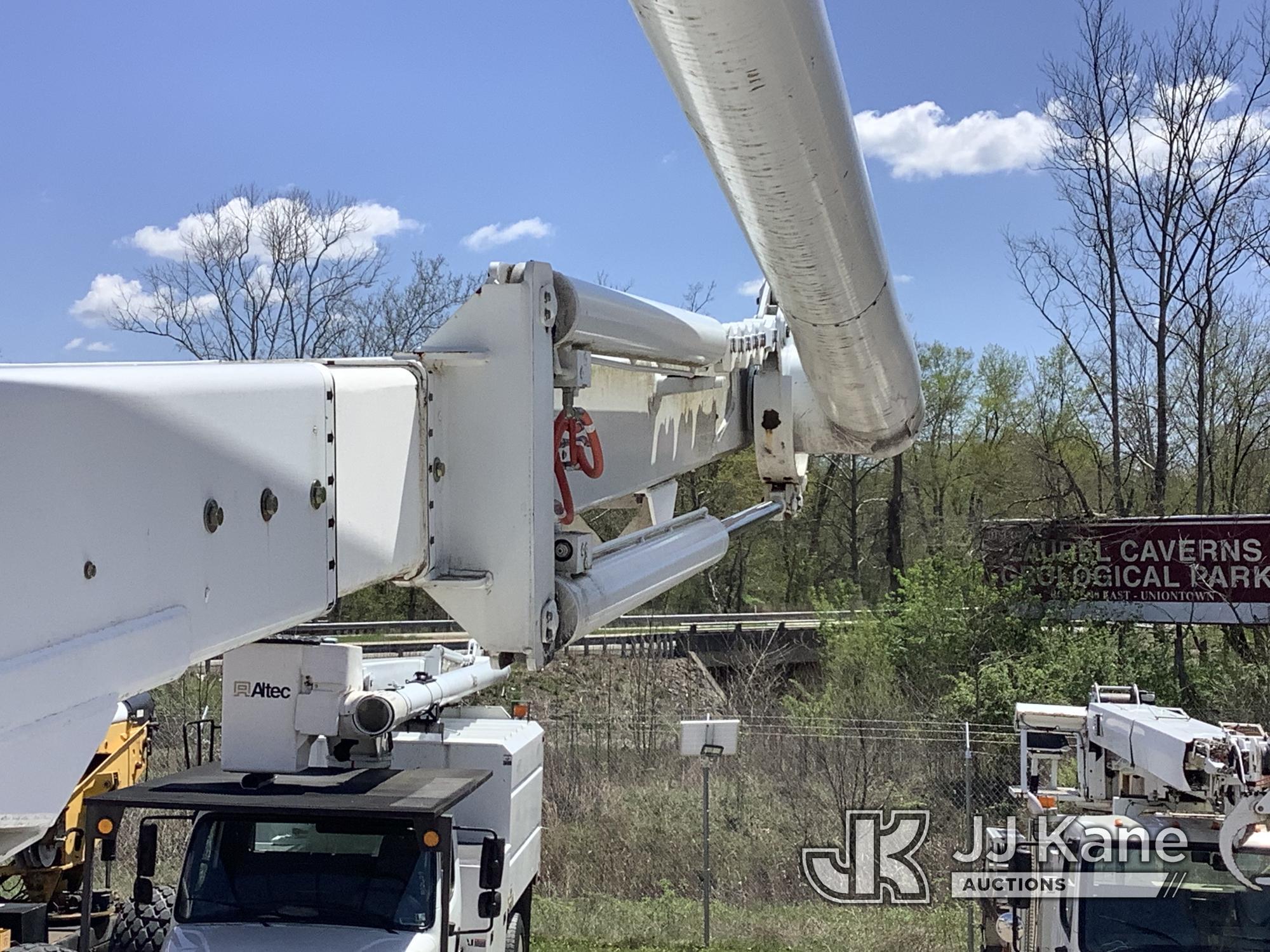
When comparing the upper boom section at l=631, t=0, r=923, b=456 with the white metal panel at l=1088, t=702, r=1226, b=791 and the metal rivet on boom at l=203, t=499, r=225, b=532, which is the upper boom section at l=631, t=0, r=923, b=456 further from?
the white metal panel at l=1088, t=702, r=1226, b=791

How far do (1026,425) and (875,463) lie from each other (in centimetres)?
544

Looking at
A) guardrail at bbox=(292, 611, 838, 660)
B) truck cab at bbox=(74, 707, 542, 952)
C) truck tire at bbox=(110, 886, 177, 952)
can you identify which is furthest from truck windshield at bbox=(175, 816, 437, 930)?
guardrail at bbox=(292, 611, 838, 660)

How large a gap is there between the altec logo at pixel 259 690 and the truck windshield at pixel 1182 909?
3875mm

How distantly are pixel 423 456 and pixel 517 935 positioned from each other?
646cm

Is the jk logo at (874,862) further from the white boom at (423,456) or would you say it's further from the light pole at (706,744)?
the white boom at (423,456)

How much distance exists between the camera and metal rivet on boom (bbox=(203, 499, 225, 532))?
1.99m

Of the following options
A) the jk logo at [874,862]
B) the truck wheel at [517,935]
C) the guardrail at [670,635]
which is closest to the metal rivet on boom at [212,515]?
the truck wheel at [517,935]

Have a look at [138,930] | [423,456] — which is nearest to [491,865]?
[138,930]

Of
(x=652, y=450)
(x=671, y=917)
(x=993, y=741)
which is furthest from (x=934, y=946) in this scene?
(x=652, y=450)

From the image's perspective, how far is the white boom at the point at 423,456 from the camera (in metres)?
1.62

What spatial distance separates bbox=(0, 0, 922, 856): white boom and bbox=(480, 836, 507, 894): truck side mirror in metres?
2.80

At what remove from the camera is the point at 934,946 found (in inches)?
430

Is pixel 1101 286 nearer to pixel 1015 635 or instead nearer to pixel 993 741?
pixel 1015 635

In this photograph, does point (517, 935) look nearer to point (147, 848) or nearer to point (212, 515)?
point (147, 848)
